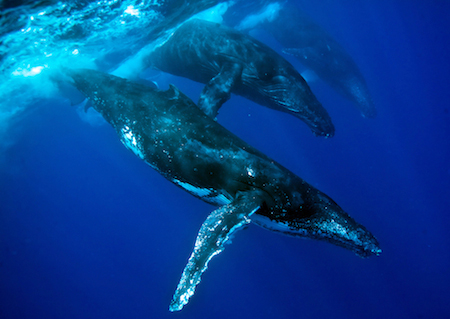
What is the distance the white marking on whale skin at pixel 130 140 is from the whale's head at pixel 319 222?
2.86m

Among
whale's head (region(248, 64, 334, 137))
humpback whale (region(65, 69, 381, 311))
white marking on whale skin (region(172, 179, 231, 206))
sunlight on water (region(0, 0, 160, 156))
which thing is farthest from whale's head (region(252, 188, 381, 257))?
sunlight on water (region(0, 0, 160, 156))

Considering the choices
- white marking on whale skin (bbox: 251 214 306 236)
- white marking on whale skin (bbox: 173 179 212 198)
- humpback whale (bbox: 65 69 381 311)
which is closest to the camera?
humpback whale (bbox: 65 69 381 311)

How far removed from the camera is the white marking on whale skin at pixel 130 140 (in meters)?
5.16

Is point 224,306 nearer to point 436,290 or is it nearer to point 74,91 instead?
point 436,290

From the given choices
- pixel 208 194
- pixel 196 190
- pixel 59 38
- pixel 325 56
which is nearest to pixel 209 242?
pixel 208 194

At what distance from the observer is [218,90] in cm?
582

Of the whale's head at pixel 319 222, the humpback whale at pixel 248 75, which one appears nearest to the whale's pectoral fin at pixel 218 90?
the humpback whale at pixel 248 75

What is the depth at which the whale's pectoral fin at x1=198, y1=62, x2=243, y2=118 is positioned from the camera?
5.56 metres

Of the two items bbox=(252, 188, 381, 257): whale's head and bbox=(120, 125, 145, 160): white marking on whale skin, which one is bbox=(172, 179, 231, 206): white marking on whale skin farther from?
bbox=(120, 125, 145, 160): white marking on whale skin

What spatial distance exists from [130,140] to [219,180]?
8.01 ft

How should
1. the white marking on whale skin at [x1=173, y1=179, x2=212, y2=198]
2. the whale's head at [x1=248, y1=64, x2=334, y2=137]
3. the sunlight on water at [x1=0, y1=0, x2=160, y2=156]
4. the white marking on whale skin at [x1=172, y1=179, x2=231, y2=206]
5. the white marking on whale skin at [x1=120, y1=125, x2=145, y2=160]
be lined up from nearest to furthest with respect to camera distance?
the white marking on whale skin at [x1=172, y1=179, x2=231, y2=206] → the white marking on whale skin at [x1=173, y1=179, x2=212, y2=198] → the white marking on whale skin at [x1=120, y1=125, x2=145, y2=160] → the whale's head at [x1=248, y1=64, x2=334, y2=137] → the sunlight on water at [x1=0, y1=0, x2=160, y2=156]

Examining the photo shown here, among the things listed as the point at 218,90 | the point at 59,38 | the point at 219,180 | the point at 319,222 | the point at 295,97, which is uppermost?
the point at 59,38

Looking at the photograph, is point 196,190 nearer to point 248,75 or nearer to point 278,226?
point 278,226

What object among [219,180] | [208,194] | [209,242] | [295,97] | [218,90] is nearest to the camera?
[209,242]
